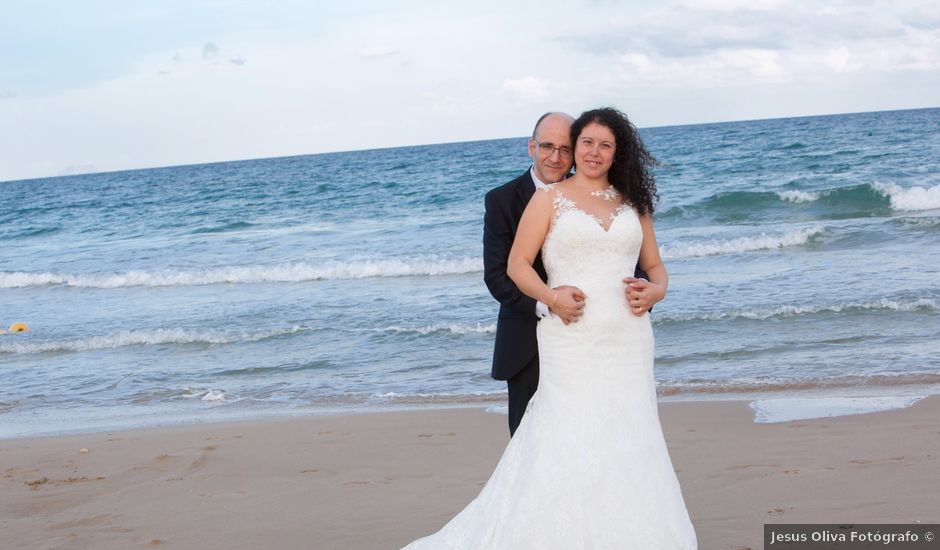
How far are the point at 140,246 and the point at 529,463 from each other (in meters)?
23.7

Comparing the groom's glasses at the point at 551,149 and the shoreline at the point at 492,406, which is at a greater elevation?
the groom's glasses at the point at 551,149

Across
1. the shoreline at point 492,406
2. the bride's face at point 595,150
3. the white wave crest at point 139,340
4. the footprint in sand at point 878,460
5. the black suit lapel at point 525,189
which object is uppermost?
the bride's face at point 595,150

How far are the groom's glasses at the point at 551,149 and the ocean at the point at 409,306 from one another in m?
4.33

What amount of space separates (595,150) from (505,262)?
63 centimetres

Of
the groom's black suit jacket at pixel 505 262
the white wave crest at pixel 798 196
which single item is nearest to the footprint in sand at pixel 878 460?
the groom's black suit jacket at pixel 505 262

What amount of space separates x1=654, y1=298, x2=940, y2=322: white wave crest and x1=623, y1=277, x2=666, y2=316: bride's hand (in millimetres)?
7067

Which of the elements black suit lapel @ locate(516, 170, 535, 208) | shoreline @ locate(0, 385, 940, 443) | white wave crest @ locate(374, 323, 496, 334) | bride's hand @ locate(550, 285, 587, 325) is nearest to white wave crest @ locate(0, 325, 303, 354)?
white wave crest @ locate(374, 323, 496, 334)

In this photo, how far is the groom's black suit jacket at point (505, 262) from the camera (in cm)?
390

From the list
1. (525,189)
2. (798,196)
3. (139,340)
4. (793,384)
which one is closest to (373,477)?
(525,189)

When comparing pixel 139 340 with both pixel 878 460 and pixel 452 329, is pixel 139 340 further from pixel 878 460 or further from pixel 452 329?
pixel 878 460

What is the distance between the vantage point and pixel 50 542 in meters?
4.84

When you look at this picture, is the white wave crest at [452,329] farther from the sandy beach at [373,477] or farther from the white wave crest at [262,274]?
the white wave crest at [262,274]

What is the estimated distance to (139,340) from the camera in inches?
470

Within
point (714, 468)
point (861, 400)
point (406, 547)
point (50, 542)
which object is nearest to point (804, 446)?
point (714, 468)
